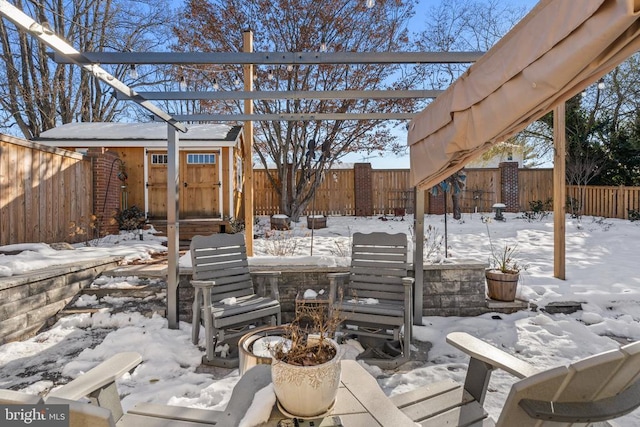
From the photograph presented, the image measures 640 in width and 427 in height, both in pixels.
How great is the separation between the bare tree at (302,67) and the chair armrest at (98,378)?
26.8 feet

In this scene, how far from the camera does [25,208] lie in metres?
5.70

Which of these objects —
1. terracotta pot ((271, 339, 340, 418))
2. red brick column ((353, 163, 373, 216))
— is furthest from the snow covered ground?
red brick column ((353, 163, 373, 216))

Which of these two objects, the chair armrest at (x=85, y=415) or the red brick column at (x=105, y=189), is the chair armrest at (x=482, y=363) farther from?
the red brick column at (x=105, y=189)

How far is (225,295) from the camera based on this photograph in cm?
351

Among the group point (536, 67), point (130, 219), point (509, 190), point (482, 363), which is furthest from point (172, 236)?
point (509, 190)

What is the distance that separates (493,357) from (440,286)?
2.41m

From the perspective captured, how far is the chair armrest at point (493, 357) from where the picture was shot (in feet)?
4.95

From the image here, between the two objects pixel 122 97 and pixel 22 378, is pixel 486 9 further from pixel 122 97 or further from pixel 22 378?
pixel 22 378

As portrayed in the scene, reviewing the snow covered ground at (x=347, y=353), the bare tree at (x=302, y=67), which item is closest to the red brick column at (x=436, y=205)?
the bare tree at (x=302, y=67)

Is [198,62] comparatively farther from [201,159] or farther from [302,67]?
[302,67]

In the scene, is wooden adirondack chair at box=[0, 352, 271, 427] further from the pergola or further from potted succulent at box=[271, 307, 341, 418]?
the pergola

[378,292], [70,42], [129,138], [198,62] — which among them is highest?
[70,42]

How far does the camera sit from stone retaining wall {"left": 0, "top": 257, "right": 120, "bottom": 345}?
10.3ft

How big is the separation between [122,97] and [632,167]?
1487cm
